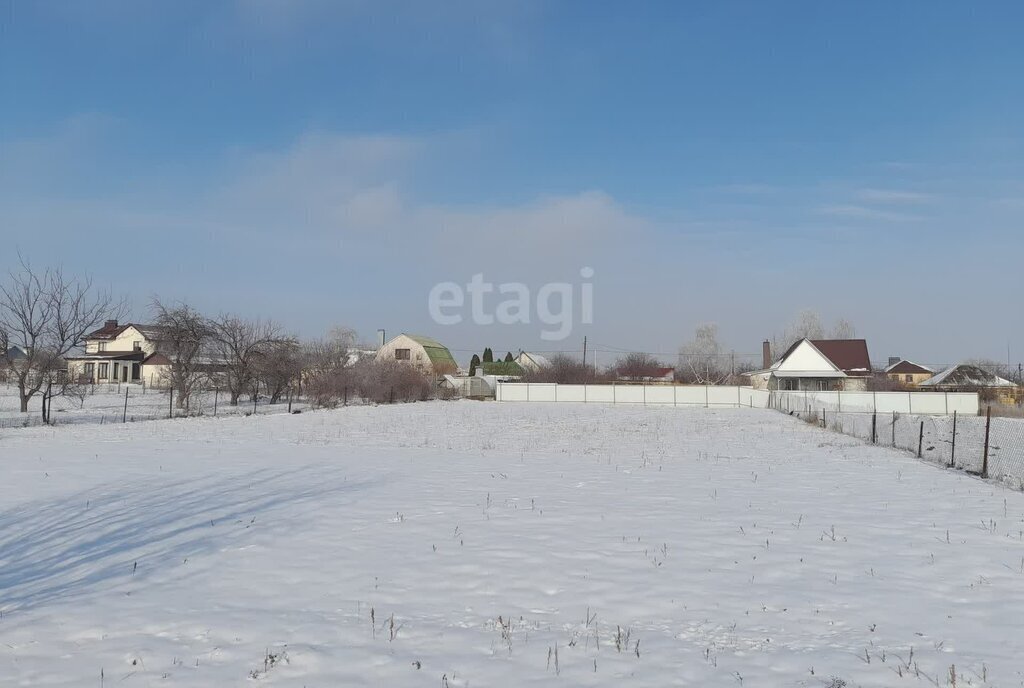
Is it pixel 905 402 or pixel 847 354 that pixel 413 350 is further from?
pixel 905 402

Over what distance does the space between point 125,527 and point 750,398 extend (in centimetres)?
4755

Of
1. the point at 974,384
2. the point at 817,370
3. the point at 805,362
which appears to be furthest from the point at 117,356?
the point at 974,384

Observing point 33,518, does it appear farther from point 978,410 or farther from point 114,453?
point 978,410

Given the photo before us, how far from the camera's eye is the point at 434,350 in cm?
8944

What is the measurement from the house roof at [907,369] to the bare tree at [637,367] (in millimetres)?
32450

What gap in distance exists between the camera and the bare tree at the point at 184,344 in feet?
120

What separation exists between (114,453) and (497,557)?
13032 millimetres

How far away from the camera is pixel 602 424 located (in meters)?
30.8

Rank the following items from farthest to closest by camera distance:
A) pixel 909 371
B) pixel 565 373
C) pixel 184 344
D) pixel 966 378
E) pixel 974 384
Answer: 1. pixel 909 371
2. pixel 565 373
3. pixel 966 378
4. pixel 974 384
5. pixel 184 344

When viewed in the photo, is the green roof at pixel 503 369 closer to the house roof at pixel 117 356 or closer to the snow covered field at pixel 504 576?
the house roof at pixel 117 356

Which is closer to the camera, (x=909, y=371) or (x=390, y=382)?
(x=390, y=382)

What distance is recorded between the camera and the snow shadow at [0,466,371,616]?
7.05 meters

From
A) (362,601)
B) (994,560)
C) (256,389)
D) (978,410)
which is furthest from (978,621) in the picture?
(978,410)

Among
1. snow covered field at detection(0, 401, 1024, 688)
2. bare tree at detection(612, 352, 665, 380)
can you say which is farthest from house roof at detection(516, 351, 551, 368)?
snow covered field at detection(0, 401, 1024, 688)
